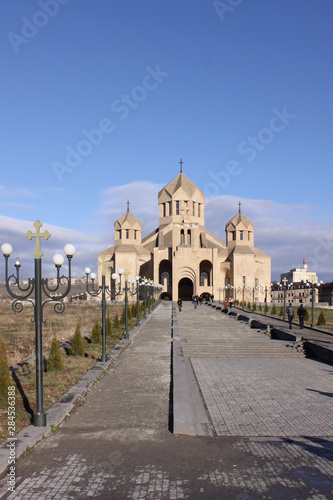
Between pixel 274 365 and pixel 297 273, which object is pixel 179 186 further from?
pixel 297 273

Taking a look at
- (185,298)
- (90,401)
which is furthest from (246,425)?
(185,298)

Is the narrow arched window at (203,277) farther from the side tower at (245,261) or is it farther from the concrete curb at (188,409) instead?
the concrete curb at (188,409)

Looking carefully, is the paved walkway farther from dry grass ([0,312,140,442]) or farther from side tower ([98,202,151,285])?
side tower ([98,202,151,285])

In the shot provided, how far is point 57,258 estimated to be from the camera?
275 inches

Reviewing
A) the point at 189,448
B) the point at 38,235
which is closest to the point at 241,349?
the point at 189,448

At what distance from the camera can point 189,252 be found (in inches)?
1876

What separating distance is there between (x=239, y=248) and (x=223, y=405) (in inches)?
1685

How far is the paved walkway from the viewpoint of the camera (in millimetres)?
4066

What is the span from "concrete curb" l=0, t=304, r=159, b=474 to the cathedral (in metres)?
37.5

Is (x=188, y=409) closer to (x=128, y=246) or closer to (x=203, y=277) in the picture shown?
(x=128, y=246)

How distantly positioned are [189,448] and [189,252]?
1678 inches

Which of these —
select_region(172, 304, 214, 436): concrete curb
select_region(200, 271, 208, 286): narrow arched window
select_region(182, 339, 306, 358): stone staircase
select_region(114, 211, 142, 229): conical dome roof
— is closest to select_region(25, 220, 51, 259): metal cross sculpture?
select_region(172, 304, 214, 436): concrete curb

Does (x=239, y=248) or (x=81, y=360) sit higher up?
(x=239, y=248)

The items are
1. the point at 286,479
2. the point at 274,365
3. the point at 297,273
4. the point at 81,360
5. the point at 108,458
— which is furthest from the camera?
the point at 297,273
